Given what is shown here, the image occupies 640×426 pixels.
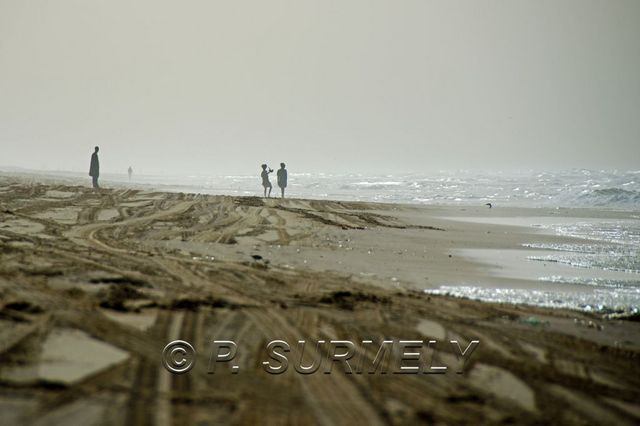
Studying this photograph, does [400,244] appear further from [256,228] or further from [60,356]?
[60,356]

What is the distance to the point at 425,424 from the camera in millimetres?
2861

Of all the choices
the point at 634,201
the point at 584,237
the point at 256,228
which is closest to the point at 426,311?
the point at 256,228

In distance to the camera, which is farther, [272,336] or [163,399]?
[272,336]

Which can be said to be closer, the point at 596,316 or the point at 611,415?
the point at 611,415

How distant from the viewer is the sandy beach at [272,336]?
299 cm

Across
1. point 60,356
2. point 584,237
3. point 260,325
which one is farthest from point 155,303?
point 584,237

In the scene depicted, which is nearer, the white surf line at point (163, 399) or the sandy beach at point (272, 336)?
the white surf line at point (163, 399)

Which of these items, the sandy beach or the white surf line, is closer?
the white surf line

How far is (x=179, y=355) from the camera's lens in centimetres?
366

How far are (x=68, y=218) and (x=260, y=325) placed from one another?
8774 mm

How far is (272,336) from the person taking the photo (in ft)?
13.6

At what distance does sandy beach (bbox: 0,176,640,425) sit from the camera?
9.82ft

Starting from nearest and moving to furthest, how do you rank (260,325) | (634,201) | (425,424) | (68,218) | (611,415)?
(425,424) → (611,415) → (260,325) → (68,218) → (634,201)

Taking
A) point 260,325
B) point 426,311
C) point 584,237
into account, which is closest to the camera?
point 260,325
